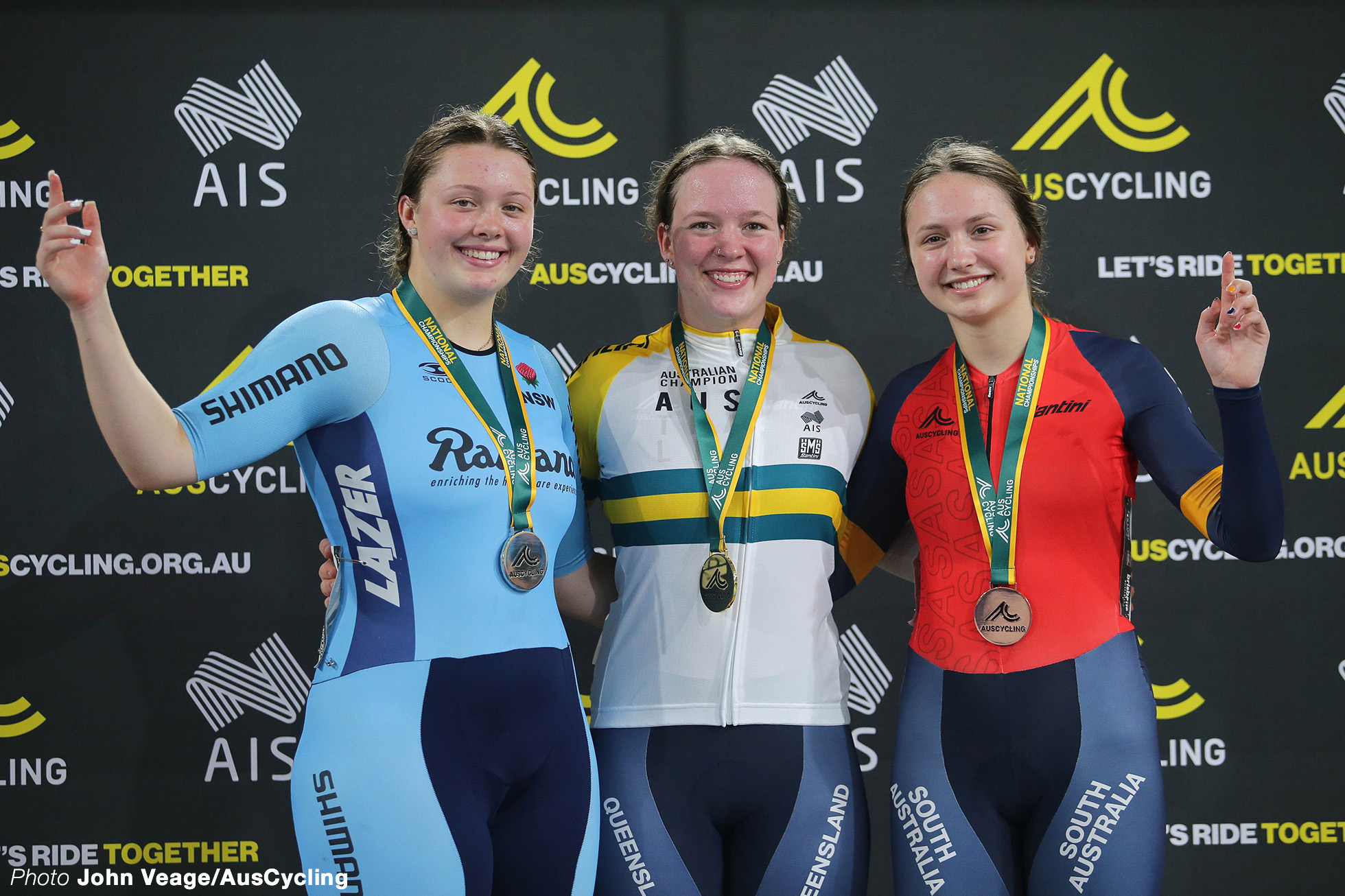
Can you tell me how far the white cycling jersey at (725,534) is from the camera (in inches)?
76.3

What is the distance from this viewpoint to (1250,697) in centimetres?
299

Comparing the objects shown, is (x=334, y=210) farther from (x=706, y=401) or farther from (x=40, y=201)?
(x=706, y=401)

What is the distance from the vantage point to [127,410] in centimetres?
143

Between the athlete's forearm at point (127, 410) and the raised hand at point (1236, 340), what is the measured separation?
1.73m

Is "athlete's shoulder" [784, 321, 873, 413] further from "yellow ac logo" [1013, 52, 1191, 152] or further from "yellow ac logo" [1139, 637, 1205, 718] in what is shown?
"yellow ac logo" [1139, 637, 1205, 718]

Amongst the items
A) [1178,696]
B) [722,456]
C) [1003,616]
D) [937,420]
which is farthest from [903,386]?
[1178,696]

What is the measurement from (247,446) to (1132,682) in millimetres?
1681

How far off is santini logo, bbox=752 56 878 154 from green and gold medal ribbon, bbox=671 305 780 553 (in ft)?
3.77

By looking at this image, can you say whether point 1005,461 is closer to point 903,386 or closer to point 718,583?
point 903,386

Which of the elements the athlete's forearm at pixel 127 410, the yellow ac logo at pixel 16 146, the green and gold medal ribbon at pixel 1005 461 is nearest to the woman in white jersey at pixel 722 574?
the green and gold medal ribbon at pixel 1005 461

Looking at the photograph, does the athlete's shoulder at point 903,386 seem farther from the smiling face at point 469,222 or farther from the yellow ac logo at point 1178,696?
the yellow ac logo at point 1178,696

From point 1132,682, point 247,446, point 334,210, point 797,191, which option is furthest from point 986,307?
point 334,210

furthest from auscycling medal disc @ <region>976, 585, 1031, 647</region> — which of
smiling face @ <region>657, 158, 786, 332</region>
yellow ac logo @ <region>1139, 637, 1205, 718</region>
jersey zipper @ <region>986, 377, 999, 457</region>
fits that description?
yellow ac logo @ <region>1139, 637, 1205, 718</region>

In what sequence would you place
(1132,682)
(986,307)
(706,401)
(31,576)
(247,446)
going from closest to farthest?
(247,446), (1132,682), (986,307), (706,401), (31,576)
